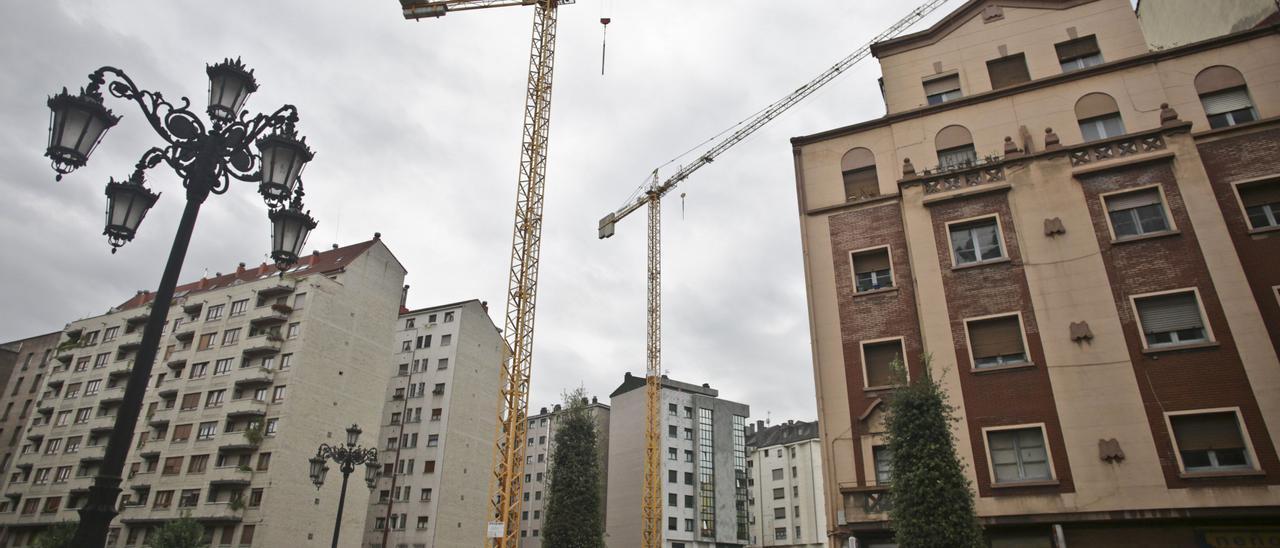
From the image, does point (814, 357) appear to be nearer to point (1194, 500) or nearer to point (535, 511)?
point (1194, 500)

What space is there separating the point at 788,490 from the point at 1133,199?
236ft

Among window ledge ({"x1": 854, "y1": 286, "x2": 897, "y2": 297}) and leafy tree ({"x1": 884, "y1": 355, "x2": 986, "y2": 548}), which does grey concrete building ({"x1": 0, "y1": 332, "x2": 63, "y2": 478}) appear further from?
leafy tree ({"x1": 884, "y1": 355, "x2": 986, "y2": 548})

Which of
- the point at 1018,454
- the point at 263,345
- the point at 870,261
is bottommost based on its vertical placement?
the point at 1018,454

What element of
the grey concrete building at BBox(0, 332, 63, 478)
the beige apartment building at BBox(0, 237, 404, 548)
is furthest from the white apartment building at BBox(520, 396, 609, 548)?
the grey concrete building at BBox(0, 332, 63, 478)

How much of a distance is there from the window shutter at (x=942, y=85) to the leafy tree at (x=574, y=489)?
2421 cm

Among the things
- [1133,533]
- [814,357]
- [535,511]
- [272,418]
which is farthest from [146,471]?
[1133,533]

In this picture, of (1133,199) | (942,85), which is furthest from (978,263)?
(942,85)

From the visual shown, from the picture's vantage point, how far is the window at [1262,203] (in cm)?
1958

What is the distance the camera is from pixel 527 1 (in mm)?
54812

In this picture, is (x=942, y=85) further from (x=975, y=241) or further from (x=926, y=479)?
(x=926, y=479)

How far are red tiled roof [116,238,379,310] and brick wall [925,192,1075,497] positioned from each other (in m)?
49.0

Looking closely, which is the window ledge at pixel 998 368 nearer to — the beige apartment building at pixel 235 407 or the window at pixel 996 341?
the window at pixel 996 341

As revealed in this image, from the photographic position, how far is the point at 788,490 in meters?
86.9

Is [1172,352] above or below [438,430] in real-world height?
below
